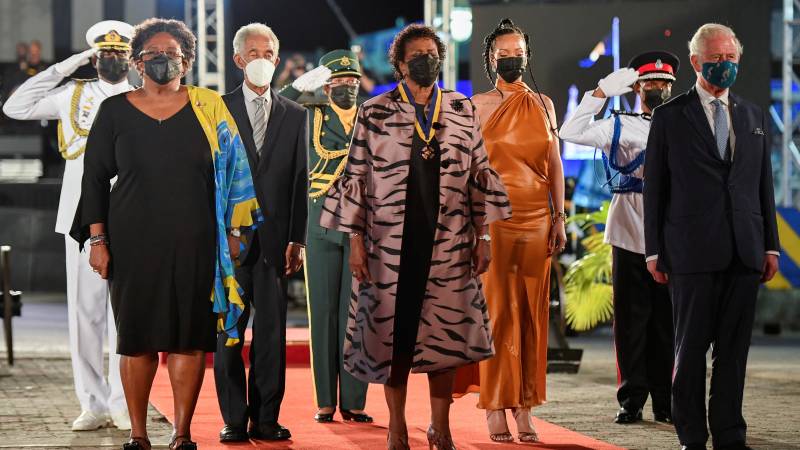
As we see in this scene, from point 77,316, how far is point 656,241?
300cm

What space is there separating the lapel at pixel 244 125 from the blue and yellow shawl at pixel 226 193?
749 mm

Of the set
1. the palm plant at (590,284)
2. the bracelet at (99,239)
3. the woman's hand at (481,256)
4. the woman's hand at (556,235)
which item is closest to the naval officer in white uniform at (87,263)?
the bracelet at (99,239)

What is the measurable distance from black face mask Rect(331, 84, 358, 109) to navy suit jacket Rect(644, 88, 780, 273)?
7.12 feet

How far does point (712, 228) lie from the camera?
20.6ft

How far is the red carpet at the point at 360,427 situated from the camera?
22.6ft

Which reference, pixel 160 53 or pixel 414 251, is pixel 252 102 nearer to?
pixel 160 53

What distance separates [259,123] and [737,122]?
2332 millimetres

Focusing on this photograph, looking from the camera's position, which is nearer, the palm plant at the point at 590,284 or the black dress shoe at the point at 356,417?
the black dress shoe at the point at 356,417

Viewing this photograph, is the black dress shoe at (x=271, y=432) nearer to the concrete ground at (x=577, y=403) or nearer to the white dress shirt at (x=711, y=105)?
the concrete ground at (x=577, y=403)

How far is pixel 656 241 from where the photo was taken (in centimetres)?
646

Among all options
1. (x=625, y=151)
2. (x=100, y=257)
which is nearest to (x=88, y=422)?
(x=100, y=257)

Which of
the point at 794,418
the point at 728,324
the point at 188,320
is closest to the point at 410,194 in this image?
the point at 188,320

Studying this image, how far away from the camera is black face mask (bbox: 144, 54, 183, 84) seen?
6180 mm

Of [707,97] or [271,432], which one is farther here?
[271,432]
